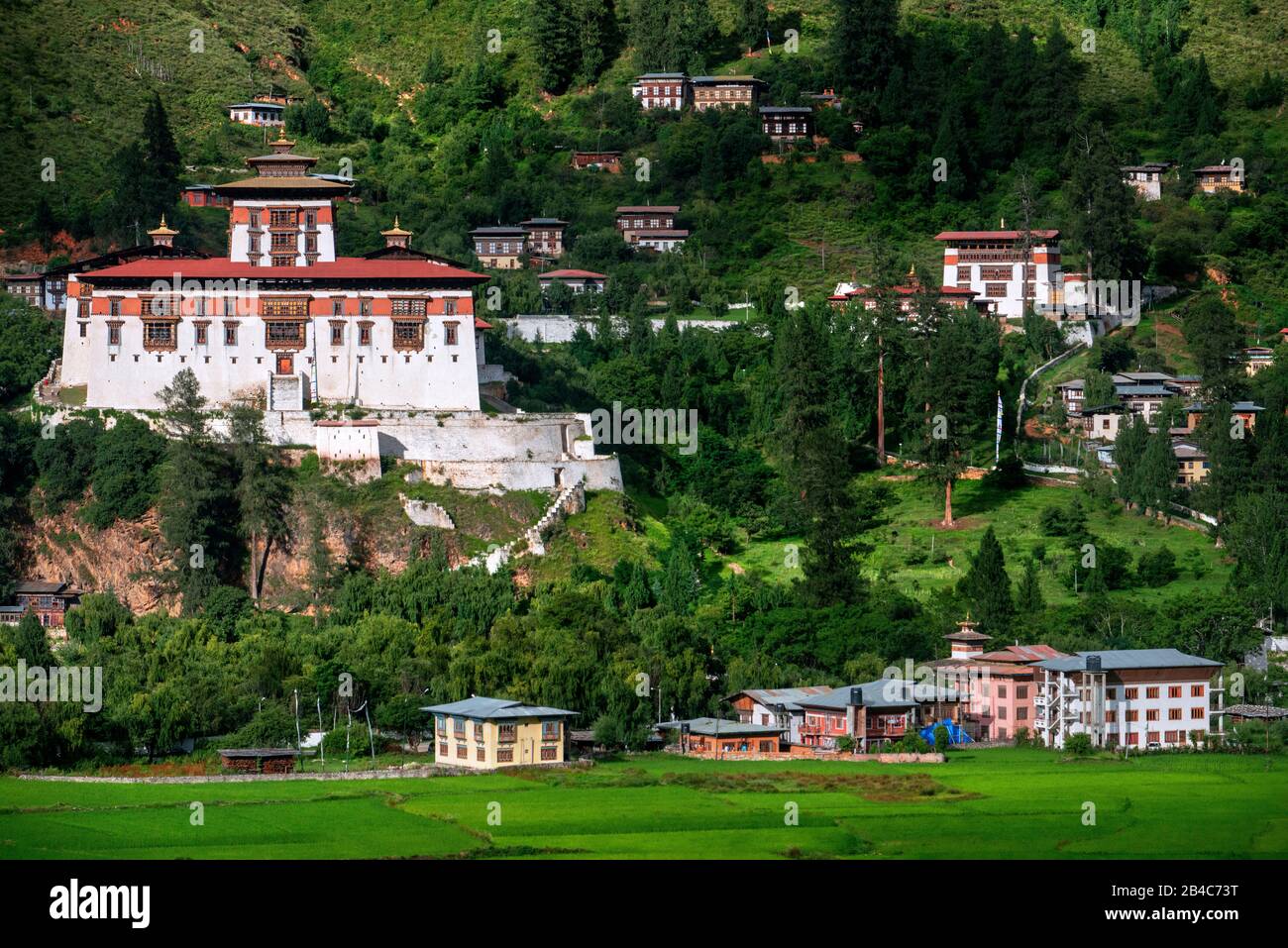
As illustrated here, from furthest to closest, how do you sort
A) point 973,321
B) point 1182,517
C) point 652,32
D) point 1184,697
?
point 652,32 → point 973,321 → point 1182,517 → point 1184,697

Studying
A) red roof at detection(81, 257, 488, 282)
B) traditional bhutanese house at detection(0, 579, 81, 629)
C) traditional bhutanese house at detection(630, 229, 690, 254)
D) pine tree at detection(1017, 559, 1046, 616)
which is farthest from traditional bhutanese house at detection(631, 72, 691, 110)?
traditional bhutanese house at detection(0, 579, 81, 629)

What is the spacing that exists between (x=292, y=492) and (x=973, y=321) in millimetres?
37661

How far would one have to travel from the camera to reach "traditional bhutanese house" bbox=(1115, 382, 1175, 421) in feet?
392

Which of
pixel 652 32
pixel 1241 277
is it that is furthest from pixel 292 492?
pixel 652 32

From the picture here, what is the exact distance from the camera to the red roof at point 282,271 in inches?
4188

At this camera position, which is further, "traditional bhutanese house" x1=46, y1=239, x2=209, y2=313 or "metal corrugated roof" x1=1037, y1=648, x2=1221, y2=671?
"traditional bhutanese house" x1=46, y1=239, x2=209, y2=313

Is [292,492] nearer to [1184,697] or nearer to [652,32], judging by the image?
[1184,697]

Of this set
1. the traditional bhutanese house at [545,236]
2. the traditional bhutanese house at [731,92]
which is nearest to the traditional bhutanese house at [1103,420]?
the traditional bhutanese house at [545,236]

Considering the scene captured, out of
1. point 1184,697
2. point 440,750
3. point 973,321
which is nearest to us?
point 440,750

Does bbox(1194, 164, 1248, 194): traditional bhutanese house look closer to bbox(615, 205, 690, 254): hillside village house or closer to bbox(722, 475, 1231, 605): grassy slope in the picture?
bbox(615, 205, 690, 254): hillside village house

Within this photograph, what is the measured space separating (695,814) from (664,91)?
3639 inches

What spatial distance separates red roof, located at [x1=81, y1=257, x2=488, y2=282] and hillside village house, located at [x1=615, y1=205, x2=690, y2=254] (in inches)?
1407

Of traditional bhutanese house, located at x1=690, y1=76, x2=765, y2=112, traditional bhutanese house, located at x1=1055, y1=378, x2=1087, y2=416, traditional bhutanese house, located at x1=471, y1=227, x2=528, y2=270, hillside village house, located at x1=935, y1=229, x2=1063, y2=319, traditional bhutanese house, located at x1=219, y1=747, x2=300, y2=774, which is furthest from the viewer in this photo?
traditional bhutanese house, located at x1=690, y1=76, x2=765, y2=112

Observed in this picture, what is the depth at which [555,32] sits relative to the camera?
547 feet
